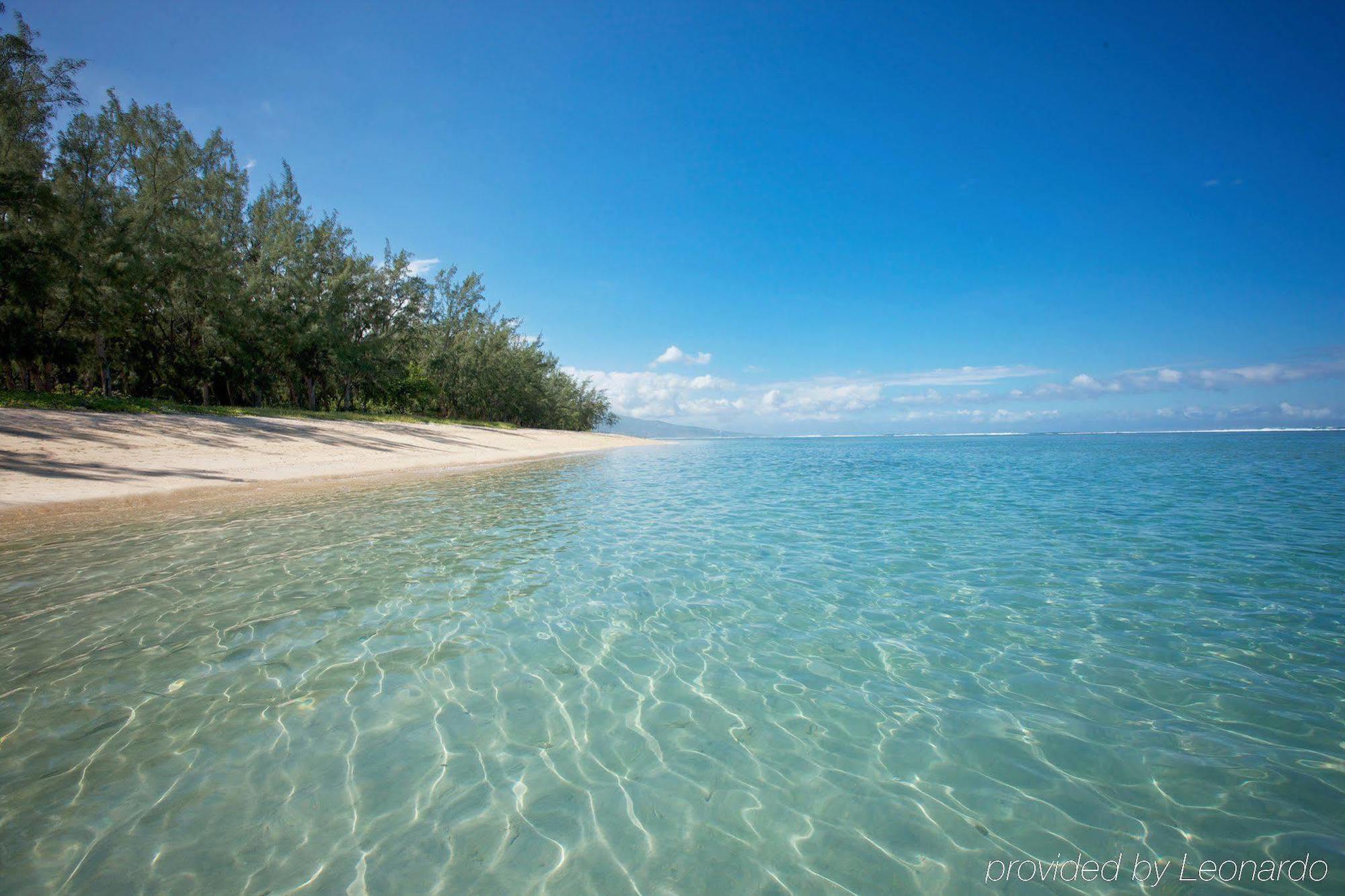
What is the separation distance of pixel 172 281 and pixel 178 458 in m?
21.2

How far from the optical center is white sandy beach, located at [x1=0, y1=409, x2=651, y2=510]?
1578 centimetres

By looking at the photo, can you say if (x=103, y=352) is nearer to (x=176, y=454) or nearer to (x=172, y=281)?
(x=172, y=281)

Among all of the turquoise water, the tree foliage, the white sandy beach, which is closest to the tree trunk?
the tree foliage

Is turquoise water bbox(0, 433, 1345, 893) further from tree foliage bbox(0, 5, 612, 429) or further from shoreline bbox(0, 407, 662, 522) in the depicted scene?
tree foliage bbox(0, 5, 612, 429)

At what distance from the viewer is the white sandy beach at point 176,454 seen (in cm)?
1578

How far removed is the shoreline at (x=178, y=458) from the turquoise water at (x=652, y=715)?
600 cm

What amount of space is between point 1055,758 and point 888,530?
8.66 m

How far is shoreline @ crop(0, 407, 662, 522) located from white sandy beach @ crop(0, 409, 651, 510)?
0.04 m

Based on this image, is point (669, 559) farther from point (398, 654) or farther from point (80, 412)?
point (80, 412)

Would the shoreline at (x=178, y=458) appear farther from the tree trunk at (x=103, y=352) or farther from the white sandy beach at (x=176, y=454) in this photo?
the tree trunk at (x=103, y=352)

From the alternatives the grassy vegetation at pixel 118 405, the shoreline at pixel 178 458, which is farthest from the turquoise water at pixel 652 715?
the grassy vegetation at pixel 118 405

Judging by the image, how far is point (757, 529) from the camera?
12.6m

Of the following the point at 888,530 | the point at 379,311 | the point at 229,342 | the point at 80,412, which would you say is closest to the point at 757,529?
the point at 888,530

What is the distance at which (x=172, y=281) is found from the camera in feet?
111
